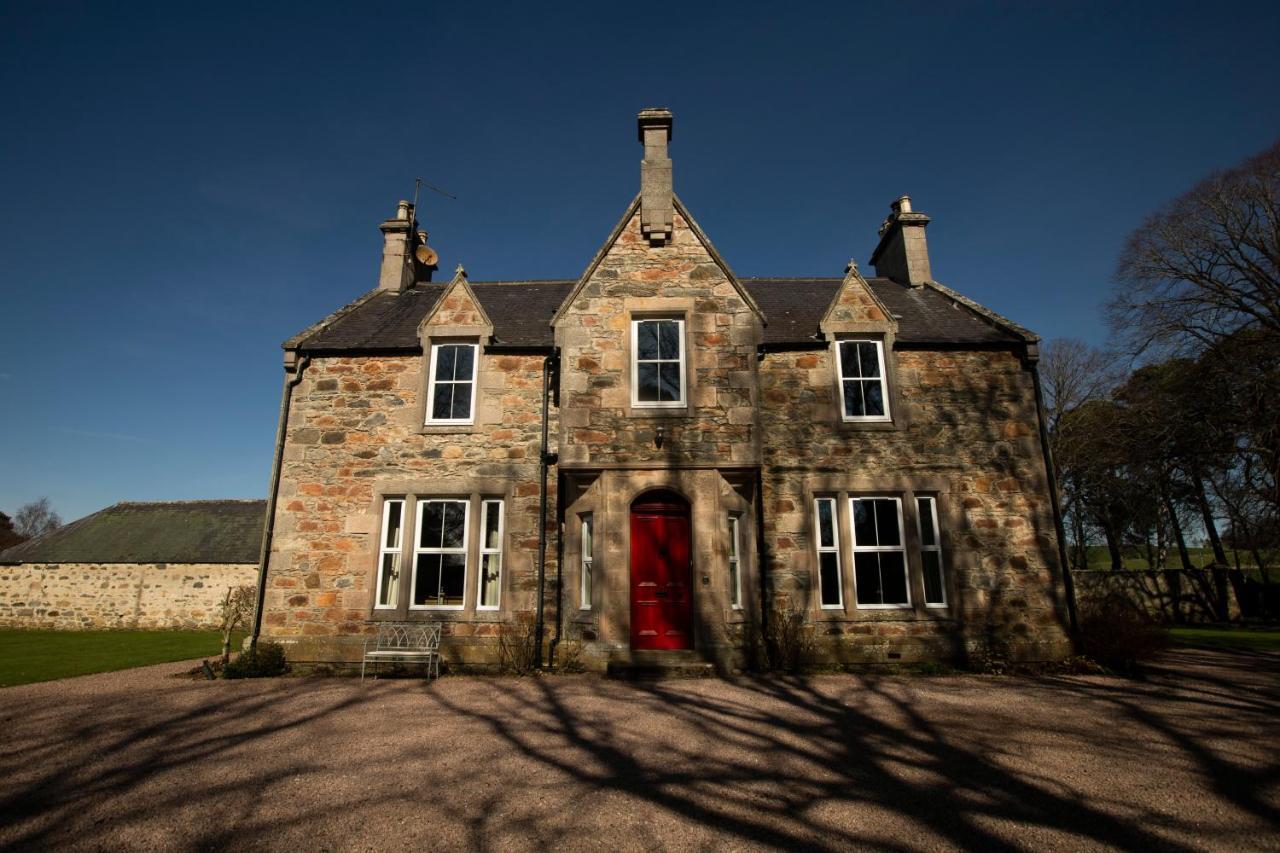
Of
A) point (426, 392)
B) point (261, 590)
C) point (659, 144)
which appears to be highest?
point (659, 144)

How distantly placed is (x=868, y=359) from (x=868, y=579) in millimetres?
4646

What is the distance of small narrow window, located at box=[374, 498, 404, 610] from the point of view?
40.1 feet

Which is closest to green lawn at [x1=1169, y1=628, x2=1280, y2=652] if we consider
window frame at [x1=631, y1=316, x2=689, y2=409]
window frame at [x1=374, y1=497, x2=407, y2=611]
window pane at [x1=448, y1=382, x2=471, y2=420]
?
window frame at [x1=631, y1=316, x2=689, y2=409]

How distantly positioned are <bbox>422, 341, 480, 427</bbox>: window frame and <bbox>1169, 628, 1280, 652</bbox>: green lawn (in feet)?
57.8

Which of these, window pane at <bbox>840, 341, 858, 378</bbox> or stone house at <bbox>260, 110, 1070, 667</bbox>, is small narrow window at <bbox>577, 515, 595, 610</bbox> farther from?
window pane at <bbox>840, 341, 858, 378</bbox>

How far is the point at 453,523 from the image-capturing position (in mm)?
12555

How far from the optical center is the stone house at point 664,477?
1138cm

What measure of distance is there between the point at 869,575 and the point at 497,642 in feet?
24.3

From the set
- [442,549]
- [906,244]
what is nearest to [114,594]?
[442,549]

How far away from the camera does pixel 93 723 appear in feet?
26.1

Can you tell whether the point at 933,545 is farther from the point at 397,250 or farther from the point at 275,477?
the point at 397,250

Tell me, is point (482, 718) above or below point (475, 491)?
below

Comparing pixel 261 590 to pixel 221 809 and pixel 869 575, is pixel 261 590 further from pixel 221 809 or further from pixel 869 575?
pixel 869 575

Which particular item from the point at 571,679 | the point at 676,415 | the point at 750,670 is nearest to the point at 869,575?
the point at 750,670
